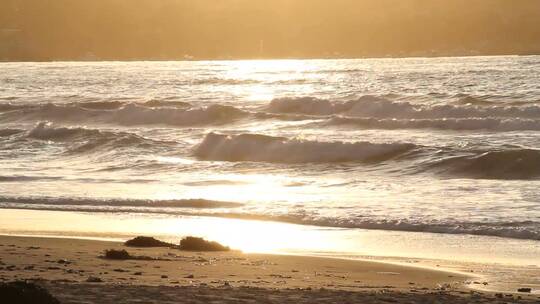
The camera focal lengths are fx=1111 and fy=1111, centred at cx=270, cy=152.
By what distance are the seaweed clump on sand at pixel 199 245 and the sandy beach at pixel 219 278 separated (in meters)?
0.13

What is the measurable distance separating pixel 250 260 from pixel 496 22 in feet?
496

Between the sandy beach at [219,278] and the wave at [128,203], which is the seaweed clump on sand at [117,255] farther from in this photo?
the wave at [128,203]

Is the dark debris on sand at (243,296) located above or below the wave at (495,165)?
below

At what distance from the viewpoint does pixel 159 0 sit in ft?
556

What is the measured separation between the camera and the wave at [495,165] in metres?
21.1

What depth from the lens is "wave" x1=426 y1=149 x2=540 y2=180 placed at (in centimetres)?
2111

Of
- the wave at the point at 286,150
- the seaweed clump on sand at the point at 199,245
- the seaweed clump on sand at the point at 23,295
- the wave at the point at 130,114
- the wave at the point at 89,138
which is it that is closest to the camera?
the seaweed clump on sand at the point at 23,295

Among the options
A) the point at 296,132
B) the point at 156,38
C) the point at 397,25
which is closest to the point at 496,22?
the point at 397,25

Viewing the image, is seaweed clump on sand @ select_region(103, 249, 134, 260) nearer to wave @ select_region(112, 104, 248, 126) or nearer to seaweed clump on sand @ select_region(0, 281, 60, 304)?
seaweed clump on sand @ select_region(0, 281, 60, 304)

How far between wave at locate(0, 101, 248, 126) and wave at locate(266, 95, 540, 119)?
258 centimetres

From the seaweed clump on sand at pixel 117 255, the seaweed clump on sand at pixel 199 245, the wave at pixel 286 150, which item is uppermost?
the wave at pixel 286 150

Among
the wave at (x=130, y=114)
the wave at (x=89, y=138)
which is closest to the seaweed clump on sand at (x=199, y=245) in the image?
the wave at (x=89, y=138)

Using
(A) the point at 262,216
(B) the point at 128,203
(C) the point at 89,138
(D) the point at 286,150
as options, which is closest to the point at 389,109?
(C) the point at 89,138

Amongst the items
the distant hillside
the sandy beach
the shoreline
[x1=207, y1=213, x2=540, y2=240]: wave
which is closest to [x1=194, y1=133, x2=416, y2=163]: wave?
[x1=207, y1=213, x2=540, y2=240]: wave
